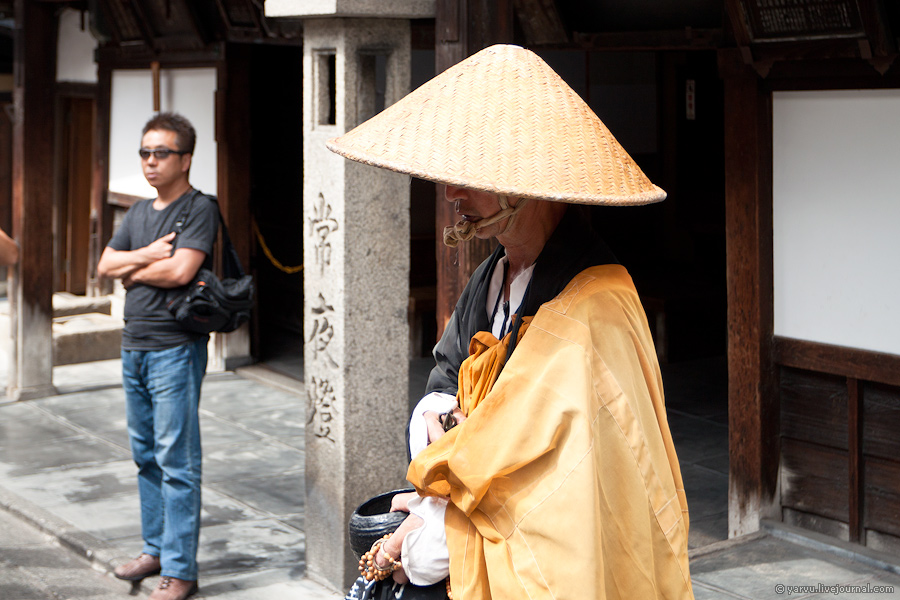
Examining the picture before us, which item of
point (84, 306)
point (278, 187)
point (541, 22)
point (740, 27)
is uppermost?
point (541, 22)

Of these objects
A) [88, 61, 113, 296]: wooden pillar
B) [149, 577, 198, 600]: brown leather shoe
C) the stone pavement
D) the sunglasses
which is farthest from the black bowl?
[88, 61, 113, 296]: wooden pillar

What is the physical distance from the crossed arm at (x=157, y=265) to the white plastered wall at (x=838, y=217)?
8.55ft

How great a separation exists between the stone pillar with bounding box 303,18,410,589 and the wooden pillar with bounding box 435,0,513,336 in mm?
284

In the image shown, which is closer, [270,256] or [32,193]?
[32,193]

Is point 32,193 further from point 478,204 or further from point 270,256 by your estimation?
point 478,204

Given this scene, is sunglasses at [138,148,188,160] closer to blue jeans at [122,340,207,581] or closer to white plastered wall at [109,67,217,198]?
blue jeans at [122,340,207,581]

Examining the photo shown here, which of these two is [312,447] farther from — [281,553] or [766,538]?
[766,538]

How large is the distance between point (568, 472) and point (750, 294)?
3035mm

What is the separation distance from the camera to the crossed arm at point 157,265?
446 cm

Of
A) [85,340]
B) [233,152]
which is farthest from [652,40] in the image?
[85,340]

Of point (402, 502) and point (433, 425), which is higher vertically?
point (433, 425)

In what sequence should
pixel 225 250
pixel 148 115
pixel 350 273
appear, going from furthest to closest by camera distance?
pixel 148 115, pixel 225 250, pixel 350 273

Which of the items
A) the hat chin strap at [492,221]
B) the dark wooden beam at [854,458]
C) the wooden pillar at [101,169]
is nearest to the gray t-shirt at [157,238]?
the hat chin strap at [492,221]

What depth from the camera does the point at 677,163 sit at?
1085cm
